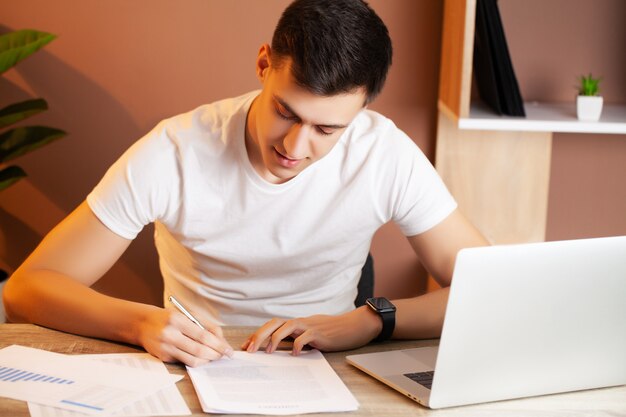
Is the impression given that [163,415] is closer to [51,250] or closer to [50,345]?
[50,345]

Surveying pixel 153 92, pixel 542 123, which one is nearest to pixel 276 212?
pixel 542 123

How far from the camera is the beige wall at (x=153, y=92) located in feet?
8.64

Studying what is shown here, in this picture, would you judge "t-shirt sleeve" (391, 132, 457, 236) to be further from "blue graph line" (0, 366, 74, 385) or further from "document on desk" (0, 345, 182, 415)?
"blue graph line" (0, 366, 74, 385)

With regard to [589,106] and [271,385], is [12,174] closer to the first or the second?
[271,385]

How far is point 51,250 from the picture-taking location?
170 cm

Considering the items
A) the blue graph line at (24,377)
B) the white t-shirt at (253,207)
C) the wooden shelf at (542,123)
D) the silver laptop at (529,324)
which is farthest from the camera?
the wooden shelf at (542,123)

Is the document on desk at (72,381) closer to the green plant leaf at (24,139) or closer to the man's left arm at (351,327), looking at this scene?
the man's left arm at (351,327)

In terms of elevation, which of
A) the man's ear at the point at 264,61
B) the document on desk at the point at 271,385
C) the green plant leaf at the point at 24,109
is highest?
the man's ear at the point at 264,61

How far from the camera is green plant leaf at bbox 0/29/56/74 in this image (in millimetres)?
2400

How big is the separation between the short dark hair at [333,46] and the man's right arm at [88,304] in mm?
475

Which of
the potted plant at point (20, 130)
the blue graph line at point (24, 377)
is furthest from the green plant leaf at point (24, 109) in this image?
the blue graph line at point (24, 377)

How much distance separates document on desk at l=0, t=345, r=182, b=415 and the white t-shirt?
40 cm

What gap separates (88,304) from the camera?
1551 mm

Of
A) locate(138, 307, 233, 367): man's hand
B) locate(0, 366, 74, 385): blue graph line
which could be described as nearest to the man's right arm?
locate(138, 307, 233, 367): man's hand
